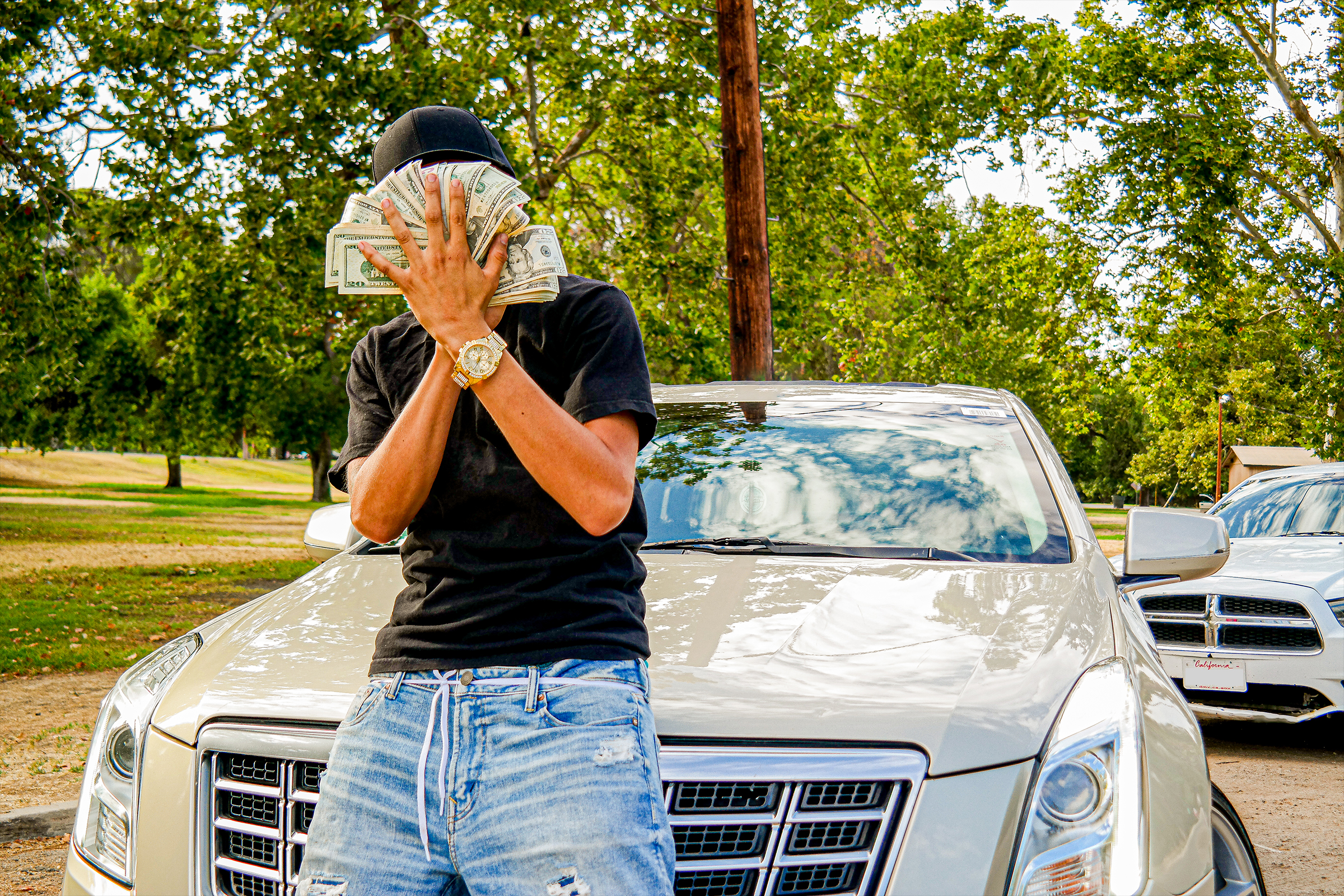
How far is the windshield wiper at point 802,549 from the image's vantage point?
3.20 meters

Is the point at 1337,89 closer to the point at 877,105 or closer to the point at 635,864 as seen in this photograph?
the point at 877,105

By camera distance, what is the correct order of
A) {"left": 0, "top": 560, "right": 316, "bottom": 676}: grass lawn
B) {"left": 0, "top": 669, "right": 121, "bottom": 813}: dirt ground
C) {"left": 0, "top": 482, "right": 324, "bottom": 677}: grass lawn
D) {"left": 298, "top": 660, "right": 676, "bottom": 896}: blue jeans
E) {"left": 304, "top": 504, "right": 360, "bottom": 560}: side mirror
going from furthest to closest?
{"left": 0, "top": 482, "right": 324, "bottom": 677}: grass lawn → {"left": 0, "top": 560, "right": 316, "bottom": 676}: grass lawn → {"left": 0, "top": 669, "right": 121, "bottom": 813}: dirt ground → {"left": 304, "top": 504, "right": 360, "bottom": 560}: side mirror → {"left": 298, "top": 660, "right": 676, "bottom": 896}: blue jeans

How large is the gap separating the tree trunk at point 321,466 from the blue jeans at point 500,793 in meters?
52.1

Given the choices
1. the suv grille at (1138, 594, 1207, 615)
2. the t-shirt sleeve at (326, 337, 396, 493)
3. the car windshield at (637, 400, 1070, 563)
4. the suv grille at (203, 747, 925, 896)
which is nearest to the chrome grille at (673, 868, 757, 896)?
the suv grille at (203, 747, 925, 896)

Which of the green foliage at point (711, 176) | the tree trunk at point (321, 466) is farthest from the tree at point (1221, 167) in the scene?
the tree trunk at point (321, 466)

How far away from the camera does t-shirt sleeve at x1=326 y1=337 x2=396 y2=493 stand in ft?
6.62

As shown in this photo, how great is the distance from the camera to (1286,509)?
8.68 metres

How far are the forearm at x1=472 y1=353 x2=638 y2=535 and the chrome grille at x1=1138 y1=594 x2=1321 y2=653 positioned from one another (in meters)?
6.10

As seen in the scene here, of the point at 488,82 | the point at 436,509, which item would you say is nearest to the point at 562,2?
the point at 488,82

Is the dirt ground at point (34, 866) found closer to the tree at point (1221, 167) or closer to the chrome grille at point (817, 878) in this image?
the chrome grille at point (817, 878)

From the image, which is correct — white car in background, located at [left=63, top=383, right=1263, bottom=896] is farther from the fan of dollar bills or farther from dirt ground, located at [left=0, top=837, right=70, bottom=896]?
dirt ground, located at [left=0, top=837, right=70, bottom=896]

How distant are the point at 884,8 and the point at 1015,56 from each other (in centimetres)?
254

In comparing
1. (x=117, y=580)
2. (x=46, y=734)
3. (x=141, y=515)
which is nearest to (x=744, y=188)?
(x=46, y=734)

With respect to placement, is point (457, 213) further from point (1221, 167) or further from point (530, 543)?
point (1221, 167)
